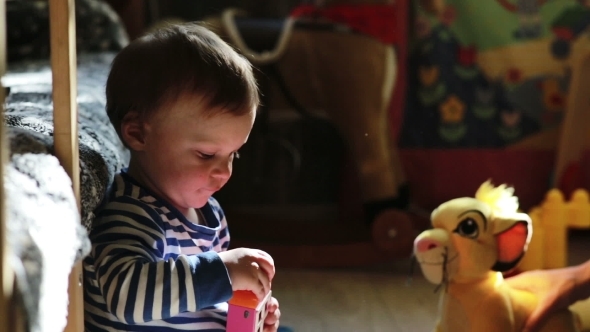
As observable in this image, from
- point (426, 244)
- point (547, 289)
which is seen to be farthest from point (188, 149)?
point (547, 289)

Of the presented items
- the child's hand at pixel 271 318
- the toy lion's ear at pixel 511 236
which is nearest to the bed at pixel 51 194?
the child's hand at pixel 271 318

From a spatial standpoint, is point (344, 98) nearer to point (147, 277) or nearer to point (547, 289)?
point (547, 289)

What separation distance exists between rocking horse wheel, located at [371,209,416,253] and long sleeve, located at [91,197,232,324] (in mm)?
1028

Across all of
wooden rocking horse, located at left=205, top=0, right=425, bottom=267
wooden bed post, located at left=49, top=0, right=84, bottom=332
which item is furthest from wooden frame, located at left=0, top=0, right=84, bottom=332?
wooden rocking horse, located at left=205, top=0, right=425, bottom=267

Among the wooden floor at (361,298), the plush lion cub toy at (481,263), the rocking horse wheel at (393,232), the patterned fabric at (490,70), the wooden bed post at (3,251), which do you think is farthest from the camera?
the patterned fabric at (490,70)

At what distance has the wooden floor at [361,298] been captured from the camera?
1.46 m

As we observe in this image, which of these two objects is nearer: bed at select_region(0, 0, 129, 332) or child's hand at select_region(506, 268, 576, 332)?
bed at select_region(0, 0, 129, 332)

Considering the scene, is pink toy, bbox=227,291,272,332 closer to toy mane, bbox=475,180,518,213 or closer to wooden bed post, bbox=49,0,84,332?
wooden bed post, bbox=49,0,84,332

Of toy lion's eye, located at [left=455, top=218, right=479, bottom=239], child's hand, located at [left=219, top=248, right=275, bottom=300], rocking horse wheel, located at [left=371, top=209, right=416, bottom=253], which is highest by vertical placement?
child's hand, located at [left=219, top=248, right=275, bottom=300]

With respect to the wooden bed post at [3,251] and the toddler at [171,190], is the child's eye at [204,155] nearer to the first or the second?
the toddler at [171,190]

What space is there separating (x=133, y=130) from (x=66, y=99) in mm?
164

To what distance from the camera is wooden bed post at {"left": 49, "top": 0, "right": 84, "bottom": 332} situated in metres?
0.75

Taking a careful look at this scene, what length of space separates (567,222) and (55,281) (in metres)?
1.19

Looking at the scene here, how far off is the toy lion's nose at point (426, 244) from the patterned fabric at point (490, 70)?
836 millimetres
